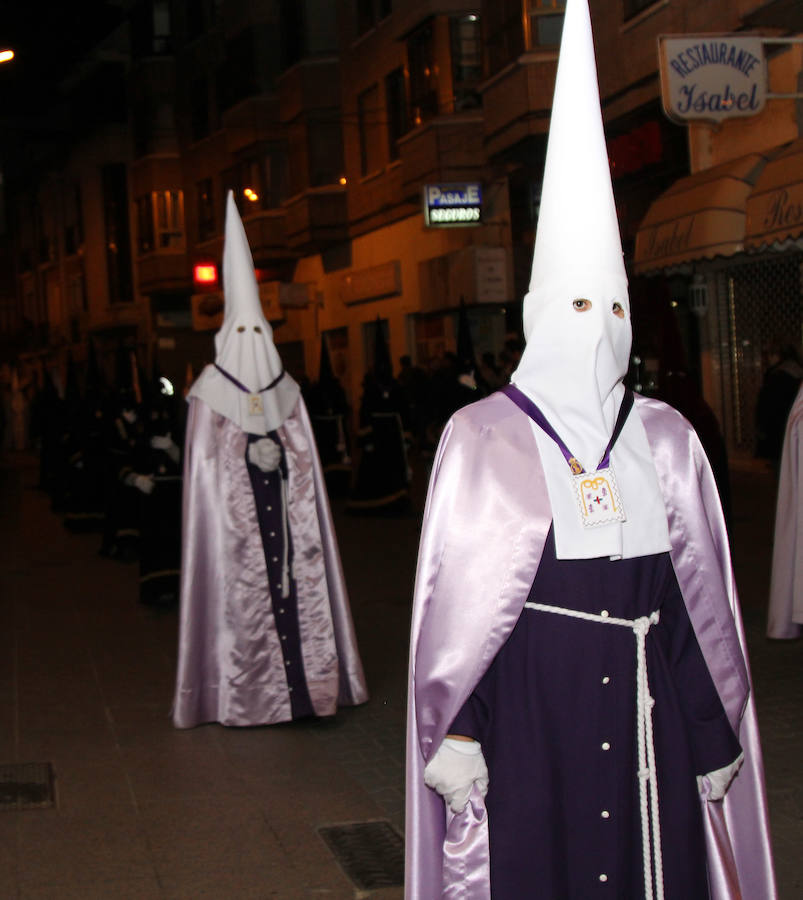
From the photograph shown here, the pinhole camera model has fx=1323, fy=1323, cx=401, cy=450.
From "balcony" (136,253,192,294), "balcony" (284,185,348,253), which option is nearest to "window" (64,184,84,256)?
"balcony" (136,253,192,294)

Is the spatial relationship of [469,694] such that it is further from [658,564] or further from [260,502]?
[260,502]

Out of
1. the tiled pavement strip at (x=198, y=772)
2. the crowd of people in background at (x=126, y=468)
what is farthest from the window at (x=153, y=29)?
the tiled pavement strip at (x=198, y=772)

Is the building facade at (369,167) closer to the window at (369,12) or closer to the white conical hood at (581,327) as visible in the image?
the window at (369,12)

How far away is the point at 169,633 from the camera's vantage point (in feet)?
31.9

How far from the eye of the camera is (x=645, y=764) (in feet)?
10.7

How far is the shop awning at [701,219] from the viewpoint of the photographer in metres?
14.6

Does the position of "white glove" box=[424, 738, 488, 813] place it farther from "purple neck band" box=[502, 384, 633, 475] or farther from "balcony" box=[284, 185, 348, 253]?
"balcony" box=[284, 185, 348, 253]

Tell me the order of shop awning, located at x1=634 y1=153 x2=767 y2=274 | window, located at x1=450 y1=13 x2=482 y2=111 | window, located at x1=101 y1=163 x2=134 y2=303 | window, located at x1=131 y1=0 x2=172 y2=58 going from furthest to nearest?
1. window, located at x1=101 y1=163 x2=134 y2=303
2. window, located at x1=131 y1=0 x2=172 y2=58
3. window, located at x1=450 y1=13 x2=482 y2=111
4. shop awning, located at x1=634 y1=153 x2=767 y2=274

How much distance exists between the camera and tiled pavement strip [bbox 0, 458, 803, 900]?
4.92 m

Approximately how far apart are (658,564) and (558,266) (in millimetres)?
811

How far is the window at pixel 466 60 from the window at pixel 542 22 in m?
4.35

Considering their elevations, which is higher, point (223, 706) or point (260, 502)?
point (260, 502)

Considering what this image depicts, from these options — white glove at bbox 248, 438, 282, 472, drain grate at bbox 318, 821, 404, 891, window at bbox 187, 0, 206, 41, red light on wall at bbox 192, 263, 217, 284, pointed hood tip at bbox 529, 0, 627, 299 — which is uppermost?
window at bbox 187, 0, 206, 41

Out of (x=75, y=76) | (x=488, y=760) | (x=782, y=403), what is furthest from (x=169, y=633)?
(x=75, y=76)
